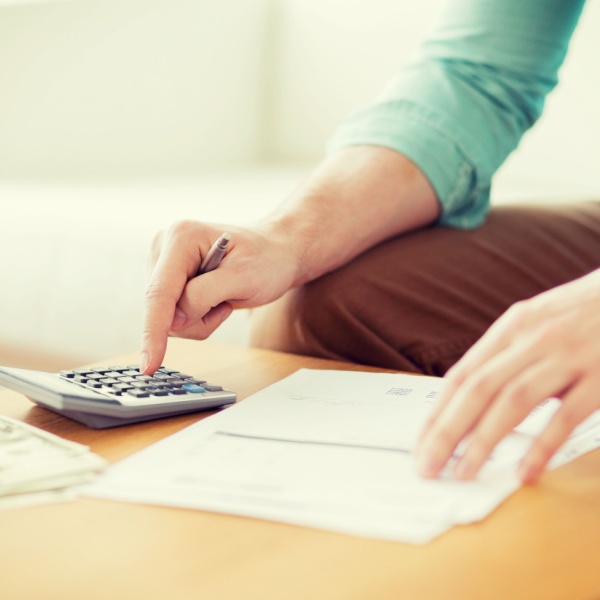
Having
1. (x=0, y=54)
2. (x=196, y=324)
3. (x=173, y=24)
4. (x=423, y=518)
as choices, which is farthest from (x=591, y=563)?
(x=173, y=24)

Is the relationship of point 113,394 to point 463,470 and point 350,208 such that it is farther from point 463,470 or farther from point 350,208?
point 350,208

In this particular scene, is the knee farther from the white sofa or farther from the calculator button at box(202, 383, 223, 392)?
the white sofa

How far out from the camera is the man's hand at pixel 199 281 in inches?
27.2

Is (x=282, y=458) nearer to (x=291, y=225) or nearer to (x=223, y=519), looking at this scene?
(x=223, y=519)

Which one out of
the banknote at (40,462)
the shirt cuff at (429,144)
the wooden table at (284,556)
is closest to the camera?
the wooden table at (284,556)

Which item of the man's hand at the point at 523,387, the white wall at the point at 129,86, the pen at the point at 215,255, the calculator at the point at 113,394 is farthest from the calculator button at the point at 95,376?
the white wall at the point at 129,86

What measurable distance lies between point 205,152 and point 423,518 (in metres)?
1.85

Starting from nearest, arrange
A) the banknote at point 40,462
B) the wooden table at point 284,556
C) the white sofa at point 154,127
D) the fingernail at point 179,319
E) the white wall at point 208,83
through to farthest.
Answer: the wooden table at point 284,556 < the banknote at point 40,462 < the fingernail at point 179,319 < the white sofa at point 154,127 < the white wall at point 208,83

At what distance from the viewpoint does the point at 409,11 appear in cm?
207

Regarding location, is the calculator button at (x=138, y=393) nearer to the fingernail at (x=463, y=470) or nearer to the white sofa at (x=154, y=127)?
the fingernail at (x=463, y=470)

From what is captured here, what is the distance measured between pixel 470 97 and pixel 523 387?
25.7 inches

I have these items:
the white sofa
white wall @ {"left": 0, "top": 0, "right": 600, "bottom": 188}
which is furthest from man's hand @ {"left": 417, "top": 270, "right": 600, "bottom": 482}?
white wall @ {"left": 0, "top": 0, "right": 600, "bottom": 188}

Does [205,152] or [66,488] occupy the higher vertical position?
[66,488]

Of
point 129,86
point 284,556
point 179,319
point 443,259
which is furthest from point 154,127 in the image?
point 284,556
